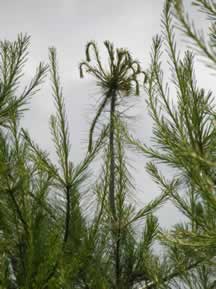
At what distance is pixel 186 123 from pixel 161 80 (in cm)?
53

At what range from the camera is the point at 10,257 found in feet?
12.4

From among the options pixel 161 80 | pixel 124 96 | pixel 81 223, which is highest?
pixel 124 96

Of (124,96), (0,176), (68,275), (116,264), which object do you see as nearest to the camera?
(68,275)

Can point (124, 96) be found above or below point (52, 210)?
above

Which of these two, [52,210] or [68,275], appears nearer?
[68,275]

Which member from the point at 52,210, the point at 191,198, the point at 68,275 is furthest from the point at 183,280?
the point at 52,210

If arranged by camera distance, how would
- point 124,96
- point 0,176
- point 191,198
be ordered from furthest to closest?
point 124,96 < point 191,198 < point 0,176

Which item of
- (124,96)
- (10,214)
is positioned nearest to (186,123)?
(10,214)

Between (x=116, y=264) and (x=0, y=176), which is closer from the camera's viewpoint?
(x=0, y=176)

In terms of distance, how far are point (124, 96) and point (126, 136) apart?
5.94 ft

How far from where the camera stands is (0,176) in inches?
135

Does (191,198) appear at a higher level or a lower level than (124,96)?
Answer: lower

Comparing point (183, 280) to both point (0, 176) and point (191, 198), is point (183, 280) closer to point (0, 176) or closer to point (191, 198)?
point (191, 198)

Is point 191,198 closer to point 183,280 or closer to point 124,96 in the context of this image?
point 183,280
